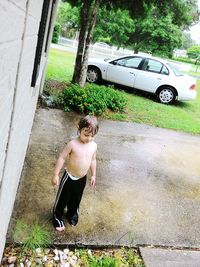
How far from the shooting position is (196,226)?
4426mm

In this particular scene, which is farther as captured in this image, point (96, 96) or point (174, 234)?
point (96, 96)

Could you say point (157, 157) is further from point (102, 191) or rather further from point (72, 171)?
point (72, 171)

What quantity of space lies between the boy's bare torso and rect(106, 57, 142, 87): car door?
9.47 meters

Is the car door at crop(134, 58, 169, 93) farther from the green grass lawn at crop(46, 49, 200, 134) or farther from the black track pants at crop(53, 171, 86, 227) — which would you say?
the black track pants at crop(53, 171, 86, 227)

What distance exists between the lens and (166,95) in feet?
41.4

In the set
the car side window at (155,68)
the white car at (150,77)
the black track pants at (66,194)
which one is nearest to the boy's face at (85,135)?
the black track pants at (66,194)

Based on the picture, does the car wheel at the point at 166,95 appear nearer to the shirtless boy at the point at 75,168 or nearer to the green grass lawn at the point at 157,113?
the green grass lawn at the point at 157,113

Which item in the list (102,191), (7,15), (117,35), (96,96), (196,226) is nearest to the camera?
(7,15)

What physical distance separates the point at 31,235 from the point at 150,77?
390 inches

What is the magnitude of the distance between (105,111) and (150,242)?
5885mm

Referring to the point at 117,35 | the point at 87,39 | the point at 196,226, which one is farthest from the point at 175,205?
the point at 117,35

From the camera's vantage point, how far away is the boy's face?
11.1ft

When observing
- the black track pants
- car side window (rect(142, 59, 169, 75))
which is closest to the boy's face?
the black track pants

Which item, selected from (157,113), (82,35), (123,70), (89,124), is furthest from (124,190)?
(123,70)
